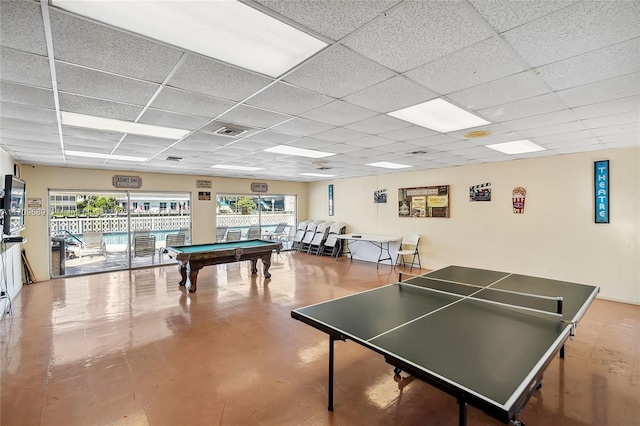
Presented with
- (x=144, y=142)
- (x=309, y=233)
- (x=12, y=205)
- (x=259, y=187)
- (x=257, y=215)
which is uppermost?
(x=144, y=142)

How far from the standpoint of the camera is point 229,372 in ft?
9.80

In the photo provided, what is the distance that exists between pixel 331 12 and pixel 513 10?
96 centimetres

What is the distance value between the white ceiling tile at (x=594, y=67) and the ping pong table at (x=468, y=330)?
68.8 inches

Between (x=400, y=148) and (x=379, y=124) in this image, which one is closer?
(x=379, y=124)

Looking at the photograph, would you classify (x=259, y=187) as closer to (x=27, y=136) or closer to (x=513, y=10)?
(x=27, y=136)

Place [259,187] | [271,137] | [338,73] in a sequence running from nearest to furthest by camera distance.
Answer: [338,73], [271,137], [259,187]

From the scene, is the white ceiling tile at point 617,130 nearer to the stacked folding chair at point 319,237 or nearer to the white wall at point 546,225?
the white wall at point 546,225

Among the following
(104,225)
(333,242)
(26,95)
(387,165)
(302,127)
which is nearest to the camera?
(26,95)

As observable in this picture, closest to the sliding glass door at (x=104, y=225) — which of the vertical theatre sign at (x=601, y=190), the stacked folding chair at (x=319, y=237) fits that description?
the stacked folding chair at (x=319, y=237)

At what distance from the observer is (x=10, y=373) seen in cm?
297

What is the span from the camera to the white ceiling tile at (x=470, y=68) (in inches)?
78.4

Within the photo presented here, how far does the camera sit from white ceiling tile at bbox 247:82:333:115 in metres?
2.62

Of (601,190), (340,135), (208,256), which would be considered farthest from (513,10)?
(208,256)

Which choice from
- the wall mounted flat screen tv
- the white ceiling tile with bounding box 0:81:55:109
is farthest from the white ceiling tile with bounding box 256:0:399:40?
the wall mounted flat screen tv
